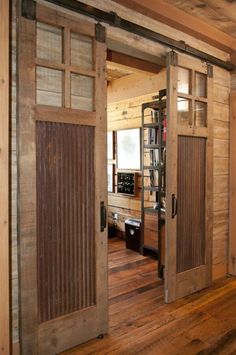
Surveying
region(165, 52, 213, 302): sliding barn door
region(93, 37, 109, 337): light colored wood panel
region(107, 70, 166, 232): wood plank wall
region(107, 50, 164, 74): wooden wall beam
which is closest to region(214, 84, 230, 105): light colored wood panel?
region(165, 52, 213, 302): sliding barn door

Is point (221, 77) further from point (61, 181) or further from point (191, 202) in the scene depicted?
point (61, 181)

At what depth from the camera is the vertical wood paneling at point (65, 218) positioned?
2.15 meters

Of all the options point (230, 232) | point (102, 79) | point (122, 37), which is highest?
point (122, 37)

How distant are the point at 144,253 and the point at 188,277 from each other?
1.57m

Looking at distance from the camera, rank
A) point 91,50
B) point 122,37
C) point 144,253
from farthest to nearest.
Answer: point 144,253
point 122,37
point 91,50

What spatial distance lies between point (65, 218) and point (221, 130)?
90.0 inches

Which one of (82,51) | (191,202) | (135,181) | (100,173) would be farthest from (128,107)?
(100,173)

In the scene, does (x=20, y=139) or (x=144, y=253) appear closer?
(x=20, y=139)

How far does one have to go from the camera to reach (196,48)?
325 cm

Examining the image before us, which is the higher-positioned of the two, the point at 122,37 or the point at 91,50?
the point at 122,37

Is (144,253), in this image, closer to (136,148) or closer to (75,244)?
(136,148)

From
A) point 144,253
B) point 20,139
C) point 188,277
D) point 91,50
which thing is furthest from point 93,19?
point 144,253

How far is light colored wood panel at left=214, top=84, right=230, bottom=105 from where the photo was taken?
11.6 ft

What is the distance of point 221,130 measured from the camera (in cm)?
362
